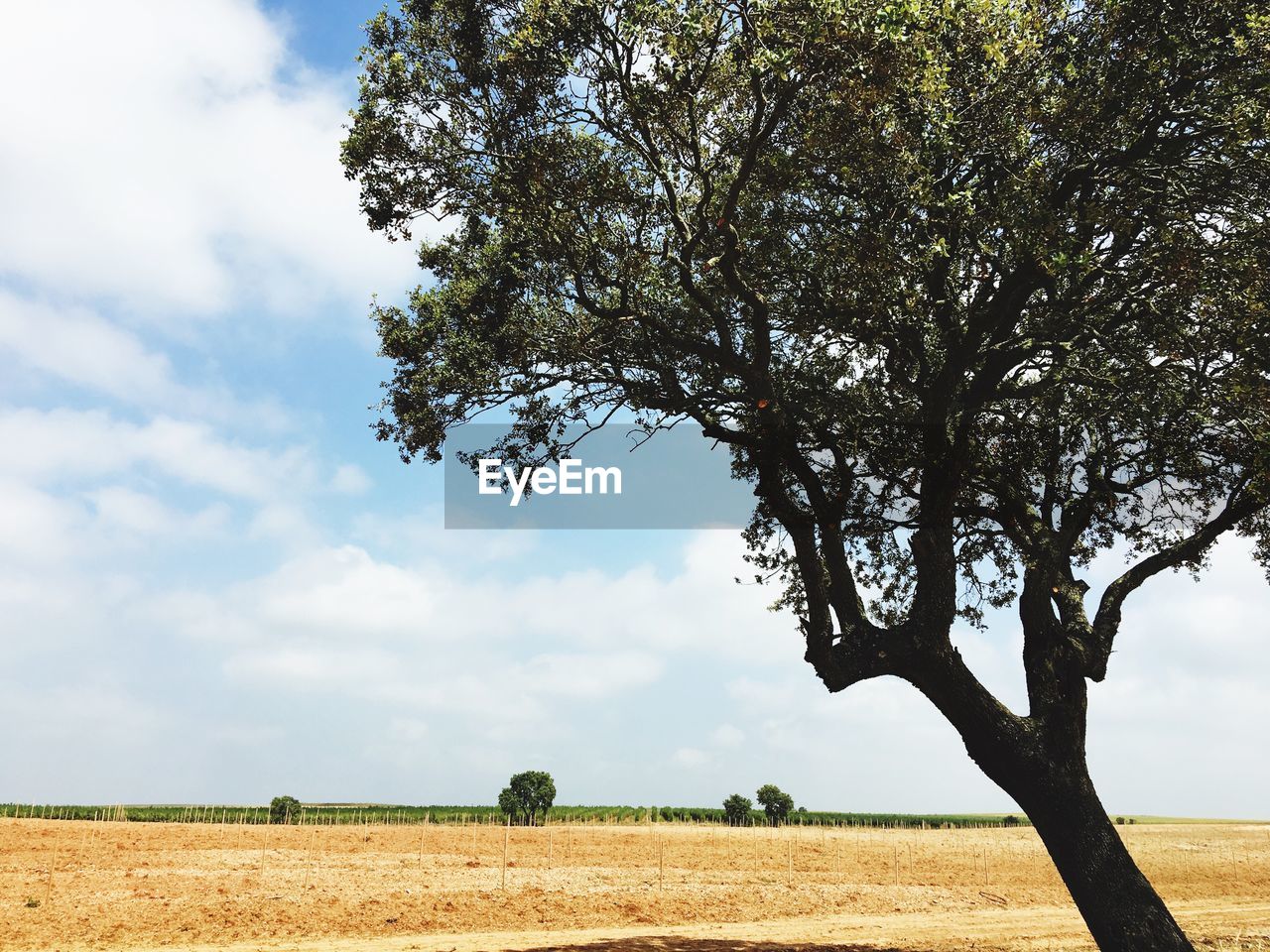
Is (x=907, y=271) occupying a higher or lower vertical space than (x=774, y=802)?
higher

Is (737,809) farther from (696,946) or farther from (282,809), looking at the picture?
(696,946)

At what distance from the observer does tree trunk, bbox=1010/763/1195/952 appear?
12836 mm

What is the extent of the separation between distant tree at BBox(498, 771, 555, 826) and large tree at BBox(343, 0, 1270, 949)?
4839 cm

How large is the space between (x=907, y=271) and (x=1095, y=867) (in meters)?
9.11

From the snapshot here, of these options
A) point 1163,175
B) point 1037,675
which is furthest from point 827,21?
point 1037,675

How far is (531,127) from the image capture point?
1279cm

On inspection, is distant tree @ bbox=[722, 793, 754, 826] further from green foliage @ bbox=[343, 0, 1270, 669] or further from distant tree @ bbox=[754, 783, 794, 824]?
green foliage @ bbox=[343, 0, 1270, 669]

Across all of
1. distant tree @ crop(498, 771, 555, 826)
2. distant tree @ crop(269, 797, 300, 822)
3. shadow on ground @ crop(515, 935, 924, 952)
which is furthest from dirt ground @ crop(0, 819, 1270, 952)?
distant tree @ crop(498, 771, 555, 826)

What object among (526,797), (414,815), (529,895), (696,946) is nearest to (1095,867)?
(696,946)

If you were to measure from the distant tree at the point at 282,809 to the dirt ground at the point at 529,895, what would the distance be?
32.5 ft

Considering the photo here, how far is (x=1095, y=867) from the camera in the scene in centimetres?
1328

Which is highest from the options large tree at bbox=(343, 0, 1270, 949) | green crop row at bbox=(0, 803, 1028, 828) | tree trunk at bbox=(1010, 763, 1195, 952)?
large tree at bbox=(343, 0, 1270, 949)

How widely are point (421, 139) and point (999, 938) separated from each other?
21.2 m

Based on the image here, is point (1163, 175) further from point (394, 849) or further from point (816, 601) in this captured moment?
point (394, 849)
